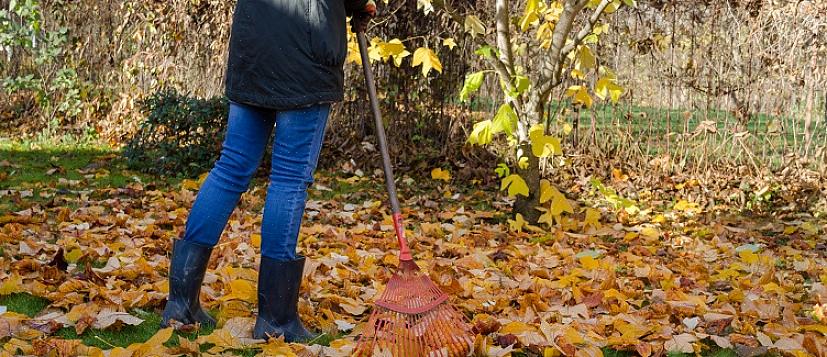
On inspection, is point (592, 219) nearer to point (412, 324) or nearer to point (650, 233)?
point (650, 233)

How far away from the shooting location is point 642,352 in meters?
2.49

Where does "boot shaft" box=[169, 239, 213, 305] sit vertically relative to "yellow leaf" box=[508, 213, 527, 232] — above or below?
above

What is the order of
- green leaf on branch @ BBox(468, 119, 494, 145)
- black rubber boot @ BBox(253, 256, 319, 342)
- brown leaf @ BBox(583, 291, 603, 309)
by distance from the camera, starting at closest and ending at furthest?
black rubber boot @ BBox(253, 256, 319, 342) < brown leaf @ BBox(583, 291, 603, 309) < green leaf on branch @ BBox(468, 119, 494, 145)

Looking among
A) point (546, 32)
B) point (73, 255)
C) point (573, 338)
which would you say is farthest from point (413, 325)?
point (546, 32)

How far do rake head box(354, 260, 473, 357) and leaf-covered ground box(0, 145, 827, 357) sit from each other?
0.30 ft

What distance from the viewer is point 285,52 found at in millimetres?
2328

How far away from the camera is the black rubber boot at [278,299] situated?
245cm

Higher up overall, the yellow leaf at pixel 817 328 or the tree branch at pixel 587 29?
the tree branch at pixel 587 29

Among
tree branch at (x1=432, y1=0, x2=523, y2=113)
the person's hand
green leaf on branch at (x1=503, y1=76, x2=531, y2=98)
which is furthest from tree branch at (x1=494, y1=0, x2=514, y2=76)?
the person's hand

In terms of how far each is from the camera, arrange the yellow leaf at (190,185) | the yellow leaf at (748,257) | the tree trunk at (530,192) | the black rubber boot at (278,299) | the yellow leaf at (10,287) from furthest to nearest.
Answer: the yellow leaf at (190,185) → the tree trunk at (530,192) → the yellow leaf at (748,257) → the yellow leaf at (10,287) → the black rubber boot at (278,299)

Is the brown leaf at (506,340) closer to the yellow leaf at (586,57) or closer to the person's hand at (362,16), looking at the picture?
the person's hand at (362,16)

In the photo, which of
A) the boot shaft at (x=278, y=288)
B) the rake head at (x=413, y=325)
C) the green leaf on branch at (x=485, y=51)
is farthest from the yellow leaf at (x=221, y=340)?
the green leaf on branch at (x=485, y=51)

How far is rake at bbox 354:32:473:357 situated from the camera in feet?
7.75

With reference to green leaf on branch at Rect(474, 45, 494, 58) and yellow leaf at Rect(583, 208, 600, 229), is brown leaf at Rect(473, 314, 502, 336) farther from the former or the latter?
yellow leaf at Rect(583, 208, 600, 229)
